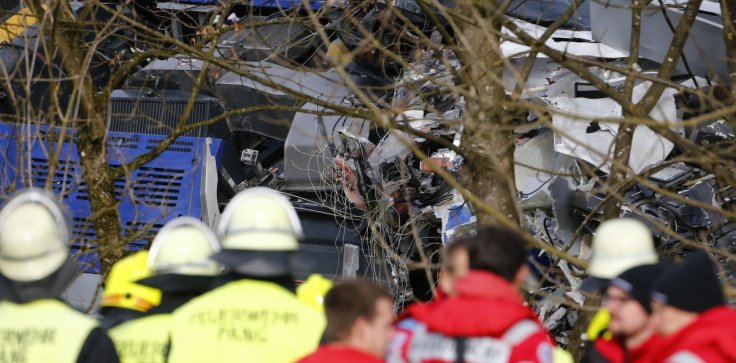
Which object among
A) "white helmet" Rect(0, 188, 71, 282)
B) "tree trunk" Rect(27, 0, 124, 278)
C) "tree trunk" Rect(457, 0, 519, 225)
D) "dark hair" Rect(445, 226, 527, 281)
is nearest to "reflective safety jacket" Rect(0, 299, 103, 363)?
"white helmet" Rect(0, 188, 71, 282)


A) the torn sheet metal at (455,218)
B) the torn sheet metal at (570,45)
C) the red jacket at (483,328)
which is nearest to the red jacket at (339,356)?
the red jacket at (483,328)

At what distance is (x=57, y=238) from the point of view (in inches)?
174

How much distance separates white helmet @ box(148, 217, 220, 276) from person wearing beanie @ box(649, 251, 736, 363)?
188 centimetres

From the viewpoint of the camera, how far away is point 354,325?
A: 363 centimetres

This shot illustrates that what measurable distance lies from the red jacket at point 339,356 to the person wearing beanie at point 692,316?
0.98m

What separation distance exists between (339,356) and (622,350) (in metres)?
1.15

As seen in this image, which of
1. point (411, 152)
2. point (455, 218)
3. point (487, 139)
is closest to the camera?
point (487, 139)

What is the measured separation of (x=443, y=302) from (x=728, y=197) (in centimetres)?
513

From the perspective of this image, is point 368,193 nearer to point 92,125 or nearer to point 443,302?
point 92,125

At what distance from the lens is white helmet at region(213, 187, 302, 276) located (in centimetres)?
431

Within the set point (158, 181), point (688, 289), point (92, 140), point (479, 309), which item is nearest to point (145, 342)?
point (479, 309)

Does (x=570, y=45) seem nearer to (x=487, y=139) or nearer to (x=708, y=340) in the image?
(x=487, y=139)

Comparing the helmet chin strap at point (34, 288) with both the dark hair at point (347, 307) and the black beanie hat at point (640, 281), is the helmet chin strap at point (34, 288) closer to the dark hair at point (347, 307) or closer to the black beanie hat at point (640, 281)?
the dark hair at point (347, 307)

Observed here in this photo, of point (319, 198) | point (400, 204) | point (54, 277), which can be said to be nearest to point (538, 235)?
point (400, 204)
